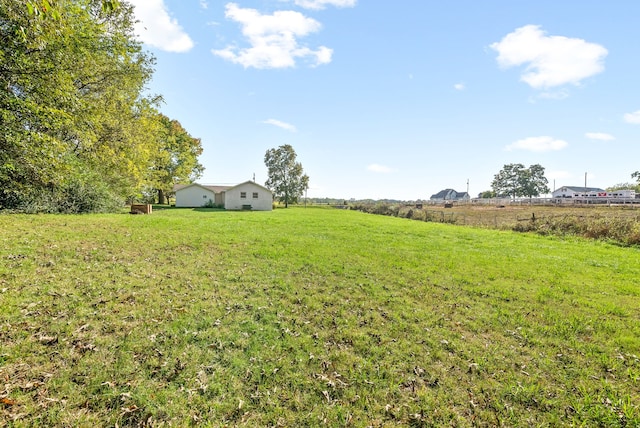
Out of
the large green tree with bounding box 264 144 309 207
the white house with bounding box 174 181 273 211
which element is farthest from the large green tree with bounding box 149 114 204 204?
the large green tree with bounding box 264 144 309 207

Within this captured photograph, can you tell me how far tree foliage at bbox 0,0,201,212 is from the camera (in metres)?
8.66

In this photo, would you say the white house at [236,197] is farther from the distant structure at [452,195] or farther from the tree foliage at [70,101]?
the distant structure at [452,195]

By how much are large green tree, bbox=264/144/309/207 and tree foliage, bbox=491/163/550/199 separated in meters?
71.1

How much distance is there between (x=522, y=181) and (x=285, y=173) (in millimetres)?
79332

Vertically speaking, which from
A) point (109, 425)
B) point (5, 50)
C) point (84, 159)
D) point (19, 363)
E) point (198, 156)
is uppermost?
point (198, 156)

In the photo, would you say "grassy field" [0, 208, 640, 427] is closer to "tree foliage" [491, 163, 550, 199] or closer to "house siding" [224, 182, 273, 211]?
"house siding" [224, 182, 273, 211]

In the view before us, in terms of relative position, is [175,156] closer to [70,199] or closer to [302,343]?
[70,199]

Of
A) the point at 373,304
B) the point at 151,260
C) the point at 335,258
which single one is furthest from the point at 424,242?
the point at 151,260

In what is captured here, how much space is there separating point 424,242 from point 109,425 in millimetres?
11938

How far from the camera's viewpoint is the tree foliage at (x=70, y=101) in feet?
28.4

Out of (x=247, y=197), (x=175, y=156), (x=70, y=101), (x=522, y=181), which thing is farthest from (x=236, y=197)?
(x=522, y=181)

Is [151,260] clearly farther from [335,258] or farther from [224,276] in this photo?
[335,258]

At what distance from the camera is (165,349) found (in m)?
3.72

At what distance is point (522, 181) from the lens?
87625 millimetres
